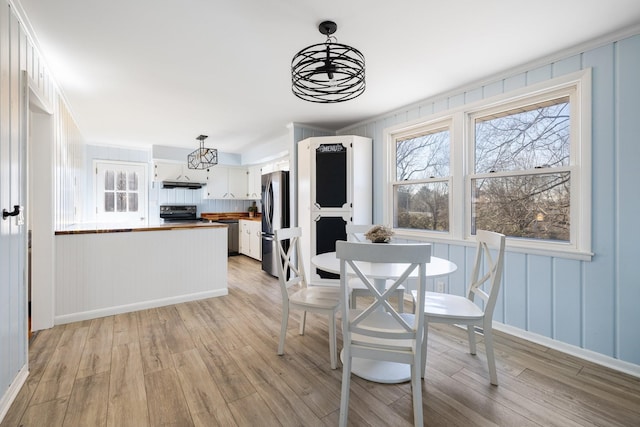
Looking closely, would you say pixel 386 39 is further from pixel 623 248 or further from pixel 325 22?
pixel 623 248

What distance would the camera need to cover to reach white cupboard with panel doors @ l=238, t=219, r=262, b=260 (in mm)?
5804

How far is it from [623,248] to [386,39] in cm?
219

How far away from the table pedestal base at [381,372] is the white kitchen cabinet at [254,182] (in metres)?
4.82

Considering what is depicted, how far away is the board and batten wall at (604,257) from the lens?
1979 mm

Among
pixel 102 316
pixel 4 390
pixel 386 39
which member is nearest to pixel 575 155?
pixel 386 39

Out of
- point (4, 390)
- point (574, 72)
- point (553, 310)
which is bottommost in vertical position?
point (4, 390)

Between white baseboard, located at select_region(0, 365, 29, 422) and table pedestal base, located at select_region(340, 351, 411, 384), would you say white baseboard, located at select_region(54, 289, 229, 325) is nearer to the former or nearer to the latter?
white baseboard, located at select_region(0, 365, 29, 422)

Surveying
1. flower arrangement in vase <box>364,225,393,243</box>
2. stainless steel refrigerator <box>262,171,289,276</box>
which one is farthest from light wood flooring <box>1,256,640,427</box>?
stainless steel refrigerator <box>262,171,289,276</box>

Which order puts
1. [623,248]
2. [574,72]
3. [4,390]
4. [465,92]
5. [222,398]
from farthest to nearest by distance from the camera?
[465,92]
[574,72]
[623,248]
[222,398]
[4,390]

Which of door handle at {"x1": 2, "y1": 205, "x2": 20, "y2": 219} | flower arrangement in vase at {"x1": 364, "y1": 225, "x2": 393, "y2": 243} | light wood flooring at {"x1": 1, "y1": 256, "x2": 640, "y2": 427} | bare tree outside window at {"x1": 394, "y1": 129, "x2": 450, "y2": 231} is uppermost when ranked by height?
bare tree outside window at {"x1": 394, "y1": 129, "x2": 450, "y2": 231}

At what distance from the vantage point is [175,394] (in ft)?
5.75

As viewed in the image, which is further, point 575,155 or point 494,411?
point 575,155

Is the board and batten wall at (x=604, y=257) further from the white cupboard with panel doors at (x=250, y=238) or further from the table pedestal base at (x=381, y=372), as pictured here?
the white cupboard with panel doors at (x=250, y=238)

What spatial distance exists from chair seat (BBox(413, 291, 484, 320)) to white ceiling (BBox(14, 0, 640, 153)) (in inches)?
72.8
